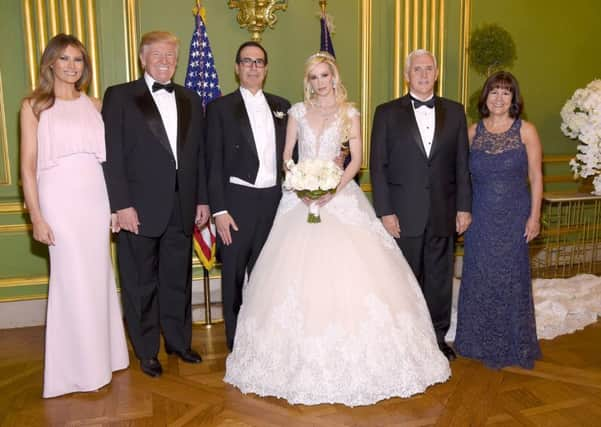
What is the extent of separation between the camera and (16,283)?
15.9 ft

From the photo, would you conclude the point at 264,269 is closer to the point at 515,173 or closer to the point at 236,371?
the point at 236,371

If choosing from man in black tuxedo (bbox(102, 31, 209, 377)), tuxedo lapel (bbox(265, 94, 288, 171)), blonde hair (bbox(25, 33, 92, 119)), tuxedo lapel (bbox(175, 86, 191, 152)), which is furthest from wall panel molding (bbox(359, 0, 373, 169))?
blonde hair (bbox(25, 33, 92, 119))

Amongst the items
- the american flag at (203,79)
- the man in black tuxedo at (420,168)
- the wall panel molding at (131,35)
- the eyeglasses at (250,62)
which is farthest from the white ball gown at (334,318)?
the wall panel molding at (131,35)

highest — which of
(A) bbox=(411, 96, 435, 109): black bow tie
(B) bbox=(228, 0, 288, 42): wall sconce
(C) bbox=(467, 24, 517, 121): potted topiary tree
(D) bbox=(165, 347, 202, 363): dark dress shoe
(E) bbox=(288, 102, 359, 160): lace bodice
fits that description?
(B) bbox=(228, 0, 288, 42): wall sconce

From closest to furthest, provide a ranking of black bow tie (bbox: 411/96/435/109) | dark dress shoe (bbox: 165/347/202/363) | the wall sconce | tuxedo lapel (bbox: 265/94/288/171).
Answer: black bow tie (bbox: 411/96/435/109), tuxedo lapel (bbox: 265/94/288/171), dark dress shoe (bbox: 165/347/202/363), the wall sconce

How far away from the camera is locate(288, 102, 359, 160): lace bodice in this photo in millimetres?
3607

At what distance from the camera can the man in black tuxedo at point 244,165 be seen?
12.0 feet

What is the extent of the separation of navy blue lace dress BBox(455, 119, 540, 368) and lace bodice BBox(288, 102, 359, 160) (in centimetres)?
92

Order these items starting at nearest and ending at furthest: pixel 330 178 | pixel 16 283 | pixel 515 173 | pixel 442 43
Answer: pixel 330 178 → pixel 515 173 → pixel 16 283 → pixel 442 43

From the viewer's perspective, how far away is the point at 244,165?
367cm

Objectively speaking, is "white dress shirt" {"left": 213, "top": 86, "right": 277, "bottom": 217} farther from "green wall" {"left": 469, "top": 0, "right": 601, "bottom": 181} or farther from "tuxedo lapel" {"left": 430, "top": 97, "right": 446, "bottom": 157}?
"green wall" {"left": 469, "top": 0, "right": 601, "bottom": 181}

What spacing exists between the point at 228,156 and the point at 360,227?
1010mm

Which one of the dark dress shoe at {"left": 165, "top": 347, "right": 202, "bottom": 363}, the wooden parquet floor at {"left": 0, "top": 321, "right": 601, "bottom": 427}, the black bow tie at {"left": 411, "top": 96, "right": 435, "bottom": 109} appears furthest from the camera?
the dark dress shoe at {"left": 165, "top": 347, "right": 202, "bottom": 363}

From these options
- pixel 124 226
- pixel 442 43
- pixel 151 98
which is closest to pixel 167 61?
pixel 151 98
